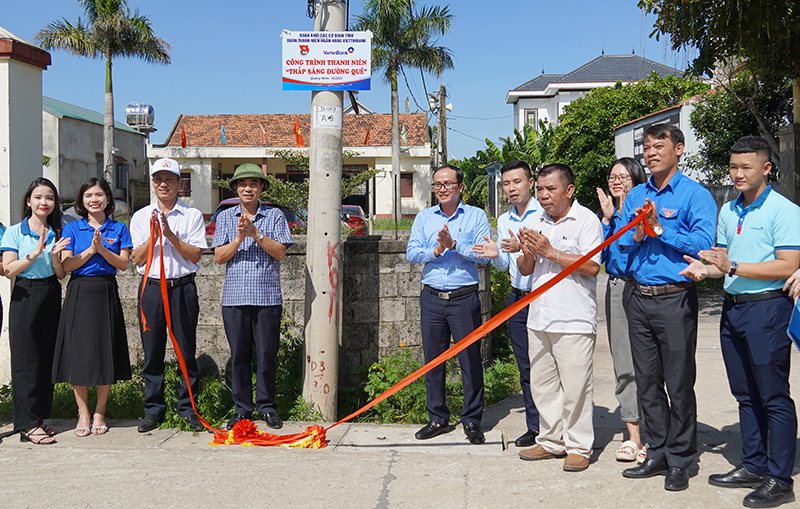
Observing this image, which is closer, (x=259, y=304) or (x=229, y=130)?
(x=259, y=304)

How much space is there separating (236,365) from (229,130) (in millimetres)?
32079

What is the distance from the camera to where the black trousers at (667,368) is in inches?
154

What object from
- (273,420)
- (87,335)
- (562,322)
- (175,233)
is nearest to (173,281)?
(175,233)

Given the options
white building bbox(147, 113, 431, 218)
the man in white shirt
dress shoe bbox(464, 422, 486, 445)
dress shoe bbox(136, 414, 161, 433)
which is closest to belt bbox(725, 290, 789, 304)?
the man in white shirt

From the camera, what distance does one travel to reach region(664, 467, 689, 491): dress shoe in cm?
383

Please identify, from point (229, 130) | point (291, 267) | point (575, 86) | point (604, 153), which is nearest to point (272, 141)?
point (229, 130)

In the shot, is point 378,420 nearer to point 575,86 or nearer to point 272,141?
point 272,141

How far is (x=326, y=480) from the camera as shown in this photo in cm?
405

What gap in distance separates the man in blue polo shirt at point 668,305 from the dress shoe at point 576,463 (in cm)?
25

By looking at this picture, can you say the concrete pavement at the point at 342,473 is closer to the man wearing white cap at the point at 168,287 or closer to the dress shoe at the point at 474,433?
the dress shoe at the point at 474,433

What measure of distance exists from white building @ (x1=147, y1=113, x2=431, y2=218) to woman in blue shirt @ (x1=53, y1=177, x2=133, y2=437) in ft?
85.9

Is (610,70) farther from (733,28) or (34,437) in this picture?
(34,437)

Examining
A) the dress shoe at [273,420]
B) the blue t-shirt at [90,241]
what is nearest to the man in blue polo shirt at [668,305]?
the dress shoe at [273,420]

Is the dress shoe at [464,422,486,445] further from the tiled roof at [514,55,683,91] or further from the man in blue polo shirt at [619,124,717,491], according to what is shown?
the tiled roof at [514,55,683,91]
